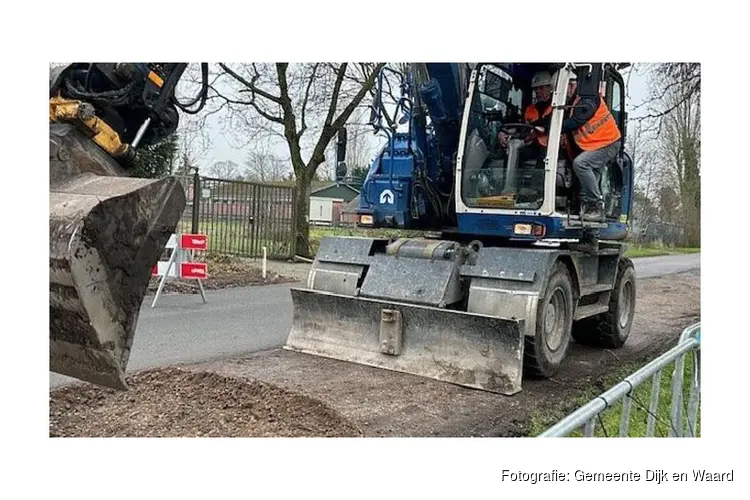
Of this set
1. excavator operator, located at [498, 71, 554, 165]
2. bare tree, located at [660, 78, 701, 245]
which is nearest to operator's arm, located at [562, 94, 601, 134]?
excavator operator, located at [498, 71, 554, 165]

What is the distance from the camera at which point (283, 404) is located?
13.1ft

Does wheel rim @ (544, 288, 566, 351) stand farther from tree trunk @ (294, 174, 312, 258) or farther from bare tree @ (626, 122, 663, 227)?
tree trunk @ (294, 174, 312, 258)

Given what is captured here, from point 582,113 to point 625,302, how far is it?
2359 millimetres

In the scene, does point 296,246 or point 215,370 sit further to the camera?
point 296,246

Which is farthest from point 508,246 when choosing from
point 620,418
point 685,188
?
point 620,418

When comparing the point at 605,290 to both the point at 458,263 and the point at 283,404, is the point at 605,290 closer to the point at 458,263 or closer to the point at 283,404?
the point at 458,263

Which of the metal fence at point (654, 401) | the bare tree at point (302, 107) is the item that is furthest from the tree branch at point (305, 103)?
the metal fence at point (654, 401)

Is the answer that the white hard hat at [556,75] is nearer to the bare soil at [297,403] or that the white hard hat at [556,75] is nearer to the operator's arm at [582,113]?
the operator's arm at [582,113]

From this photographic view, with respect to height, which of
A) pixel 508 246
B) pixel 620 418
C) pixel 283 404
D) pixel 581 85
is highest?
pixel 581 85

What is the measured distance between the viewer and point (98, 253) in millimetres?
2533

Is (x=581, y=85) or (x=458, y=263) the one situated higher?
(x=581, y=85)

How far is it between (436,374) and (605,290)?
221 cm

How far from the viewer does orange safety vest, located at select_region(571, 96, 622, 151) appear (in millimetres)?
5012

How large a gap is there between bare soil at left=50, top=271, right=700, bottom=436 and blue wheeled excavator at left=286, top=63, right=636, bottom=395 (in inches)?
6.6
